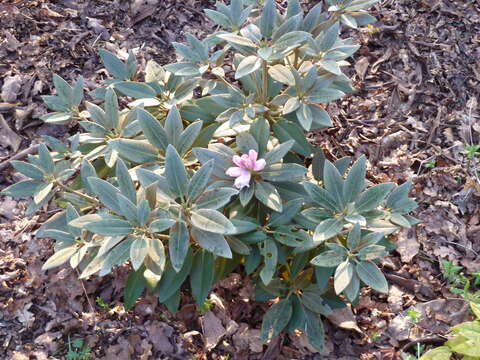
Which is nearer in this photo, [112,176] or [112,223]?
[112,223]

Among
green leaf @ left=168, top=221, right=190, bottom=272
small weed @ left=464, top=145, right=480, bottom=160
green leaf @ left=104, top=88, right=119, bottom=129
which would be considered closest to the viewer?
green leaf @ left=168, top=221, right=190, bottom=272

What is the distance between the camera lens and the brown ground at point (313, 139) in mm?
2602

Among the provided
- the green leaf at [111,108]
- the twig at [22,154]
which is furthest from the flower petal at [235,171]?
the twig at [22,154]

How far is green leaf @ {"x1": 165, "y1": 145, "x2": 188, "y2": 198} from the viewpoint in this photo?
1.92m

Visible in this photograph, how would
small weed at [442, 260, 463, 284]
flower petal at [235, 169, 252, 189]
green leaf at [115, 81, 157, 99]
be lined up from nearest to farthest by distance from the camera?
flower petal at [235, 169, 252, 189] < green leaf at [115, 81, 157, 99] < small weed at [442, 260, 463, 284]

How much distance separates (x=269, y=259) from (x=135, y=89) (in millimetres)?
1142

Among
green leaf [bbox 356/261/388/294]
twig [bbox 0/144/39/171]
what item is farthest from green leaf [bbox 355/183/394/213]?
twig [bbox 0/144/39/171]

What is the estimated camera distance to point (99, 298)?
8.79 ft

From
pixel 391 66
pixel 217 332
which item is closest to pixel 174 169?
pixel 217 332

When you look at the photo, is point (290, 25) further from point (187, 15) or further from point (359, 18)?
point (187, 15)

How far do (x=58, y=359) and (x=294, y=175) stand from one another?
5.27ft

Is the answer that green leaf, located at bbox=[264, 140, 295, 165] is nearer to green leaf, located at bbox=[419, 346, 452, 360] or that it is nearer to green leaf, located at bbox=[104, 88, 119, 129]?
green leaf, located at bbox=[104, 88, 119, 129]

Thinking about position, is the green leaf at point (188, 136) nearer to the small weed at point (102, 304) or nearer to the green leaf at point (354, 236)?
the green leaf at point (354, 236)

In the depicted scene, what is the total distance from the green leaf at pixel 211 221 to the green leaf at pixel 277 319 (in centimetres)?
75
